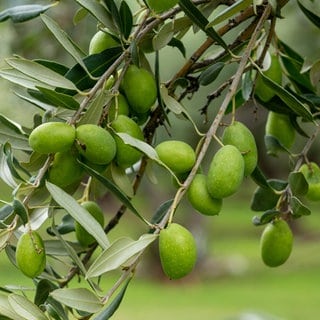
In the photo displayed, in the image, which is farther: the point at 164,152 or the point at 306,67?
the point at 306,67

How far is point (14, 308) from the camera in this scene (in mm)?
667

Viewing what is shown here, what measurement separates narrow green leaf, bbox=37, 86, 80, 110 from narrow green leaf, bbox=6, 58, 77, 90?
1.0 inches

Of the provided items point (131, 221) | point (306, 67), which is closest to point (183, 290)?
point (131, 221)

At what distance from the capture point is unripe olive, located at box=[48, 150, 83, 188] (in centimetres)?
71

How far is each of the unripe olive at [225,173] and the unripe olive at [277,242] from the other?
191 mm

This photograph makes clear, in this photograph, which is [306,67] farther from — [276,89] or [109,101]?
[109,101]

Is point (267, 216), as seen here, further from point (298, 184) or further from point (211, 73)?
point (211, 73)

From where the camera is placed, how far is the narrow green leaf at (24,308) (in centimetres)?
67

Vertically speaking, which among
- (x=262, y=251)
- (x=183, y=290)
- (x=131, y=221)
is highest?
(x=262, y=251)

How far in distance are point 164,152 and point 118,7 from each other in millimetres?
157

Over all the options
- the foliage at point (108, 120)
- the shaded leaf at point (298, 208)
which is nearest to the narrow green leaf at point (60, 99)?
the foliage at point (108, 120)

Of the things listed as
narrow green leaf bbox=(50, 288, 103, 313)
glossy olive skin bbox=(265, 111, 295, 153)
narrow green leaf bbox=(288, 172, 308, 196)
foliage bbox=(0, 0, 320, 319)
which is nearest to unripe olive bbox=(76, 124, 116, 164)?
foliage bbox=(0, 0, 320, 319)

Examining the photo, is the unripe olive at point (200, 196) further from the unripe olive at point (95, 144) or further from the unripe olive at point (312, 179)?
the unripe olive at point (312, 179)

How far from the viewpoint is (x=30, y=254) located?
2.29ft
